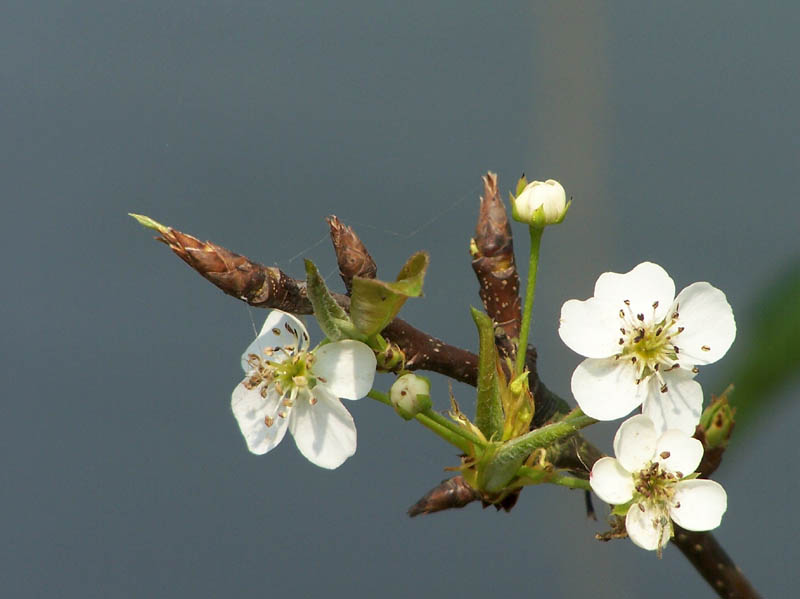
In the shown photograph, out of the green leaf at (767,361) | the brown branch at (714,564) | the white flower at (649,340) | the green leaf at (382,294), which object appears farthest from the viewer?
the green leaf at (767,361)

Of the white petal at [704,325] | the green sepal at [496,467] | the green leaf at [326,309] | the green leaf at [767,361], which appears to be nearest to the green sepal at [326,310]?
the green leaf at [326,309]

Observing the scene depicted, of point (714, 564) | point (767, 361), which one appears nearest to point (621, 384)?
point (714, 564)

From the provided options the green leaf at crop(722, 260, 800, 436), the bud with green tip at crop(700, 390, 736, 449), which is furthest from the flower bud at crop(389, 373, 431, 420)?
the green leaf at crop(722, 260, 800, 436)

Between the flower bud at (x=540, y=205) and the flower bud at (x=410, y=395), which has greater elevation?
the flower bud at (x=540, y=205)

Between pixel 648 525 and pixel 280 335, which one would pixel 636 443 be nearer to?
pixel 648 525

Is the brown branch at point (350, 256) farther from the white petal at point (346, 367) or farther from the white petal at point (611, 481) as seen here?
the white petal at point (611, 481)

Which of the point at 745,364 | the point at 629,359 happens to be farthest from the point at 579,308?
the point at 745,364
